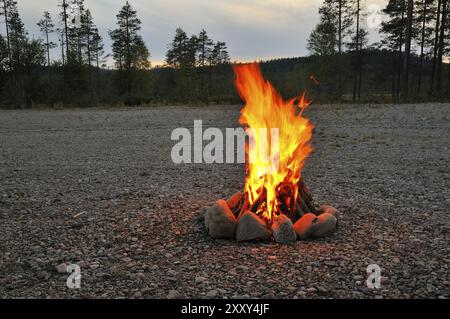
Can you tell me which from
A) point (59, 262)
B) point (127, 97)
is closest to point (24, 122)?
point (127, 97)

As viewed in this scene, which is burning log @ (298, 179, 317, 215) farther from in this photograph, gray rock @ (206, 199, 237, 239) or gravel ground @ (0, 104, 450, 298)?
gray rock @ (206, 199, 237, 239)

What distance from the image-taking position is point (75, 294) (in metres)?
3.62

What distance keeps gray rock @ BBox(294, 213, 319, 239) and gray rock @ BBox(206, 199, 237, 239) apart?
0.82 meters

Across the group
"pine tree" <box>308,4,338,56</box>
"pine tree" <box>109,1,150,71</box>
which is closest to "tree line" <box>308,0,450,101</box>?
"pine tree" <box>308,4,338,56</box>

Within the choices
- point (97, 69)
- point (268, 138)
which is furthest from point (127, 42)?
point (268, 138)

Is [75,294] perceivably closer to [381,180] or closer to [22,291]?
[22,291]

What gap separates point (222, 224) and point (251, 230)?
1.24 feet

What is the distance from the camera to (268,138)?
5.31 m

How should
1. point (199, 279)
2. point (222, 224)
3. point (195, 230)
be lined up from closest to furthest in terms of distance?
point (199, 279), point (222, 224), point (195, 230)

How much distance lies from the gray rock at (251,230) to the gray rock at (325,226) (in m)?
0.65

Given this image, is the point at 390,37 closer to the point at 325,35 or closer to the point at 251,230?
the point at 325,35

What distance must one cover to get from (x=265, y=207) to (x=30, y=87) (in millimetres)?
35613

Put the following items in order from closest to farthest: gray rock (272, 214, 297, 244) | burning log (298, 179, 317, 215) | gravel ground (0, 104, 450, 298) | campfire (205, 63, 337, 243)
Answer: gravel ground (0, 104, 450, 298) < gray rock (272, 214, 297, 244) < campfire (205, 63, 337, 243) < burning log (298, 179, 317, 215)

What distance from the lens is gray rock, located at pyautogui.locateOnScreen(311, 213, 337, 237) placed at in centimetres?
484
